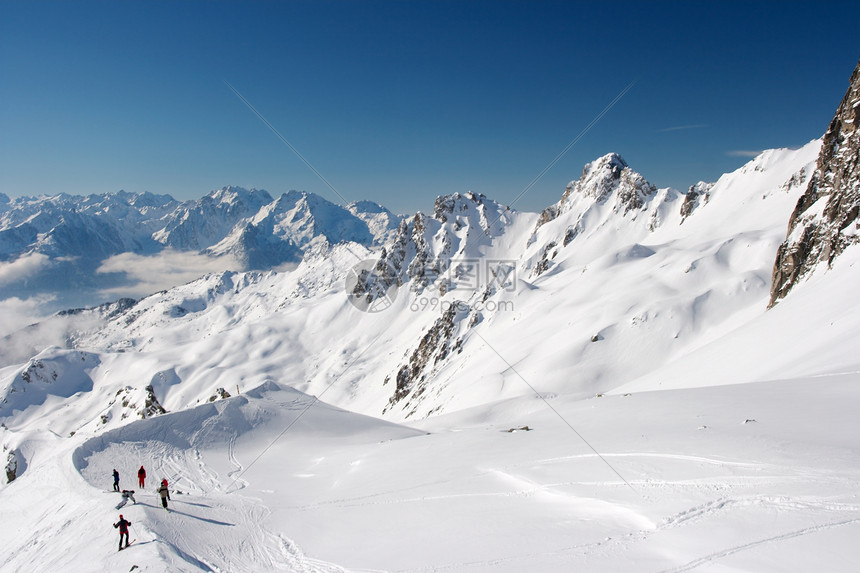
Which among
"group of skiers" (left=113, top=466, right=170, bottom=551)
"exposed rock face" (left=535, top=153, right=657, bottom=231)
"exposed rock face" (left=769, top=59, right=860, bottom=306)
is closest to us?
"group of skiers" (left=113, top=466, right=170, bottom=551)

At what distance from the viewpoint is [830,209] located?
43531 mm

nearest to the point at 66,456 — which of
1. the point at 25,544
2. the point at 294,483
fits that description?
the point at 25,544

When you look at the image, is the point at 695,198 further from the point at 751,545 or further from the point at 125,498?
the point at 125,498

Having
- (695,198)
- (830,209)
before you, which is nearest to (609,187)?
(695,198)

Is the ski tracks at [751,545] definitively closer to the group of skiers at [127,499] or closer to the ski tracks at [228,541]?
the ski tracks at [228,541]

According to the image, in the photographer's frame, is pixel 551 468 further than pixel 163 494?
No

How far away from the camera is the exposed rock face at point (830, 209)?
132ft

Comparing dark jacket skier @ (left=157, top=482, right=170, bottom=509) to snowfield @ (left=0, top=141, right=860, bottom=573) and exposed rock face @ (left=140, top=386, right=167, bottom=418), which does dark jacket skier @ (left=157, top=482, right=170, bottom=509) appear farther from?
exposed rock face @ (left=140, top=386, right=167, bottom=418)

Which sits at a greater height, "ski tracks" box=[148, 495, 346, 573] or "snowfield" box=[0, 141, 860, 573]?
"snowfield" box=[0, 141, 860, 573]

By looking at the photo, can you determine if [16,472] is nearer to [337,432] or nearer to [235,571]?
[337,432]

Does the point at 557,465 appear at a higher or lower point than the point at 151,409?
lower

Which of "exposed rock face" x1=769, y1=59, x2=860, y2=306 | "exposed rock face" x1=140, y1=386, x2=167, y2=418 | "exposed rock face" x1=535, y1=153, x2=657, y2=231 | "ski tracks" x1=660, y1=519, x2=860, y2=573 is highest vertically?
"exposed rock face" x1=535, y1=153, x2=657, y2=231

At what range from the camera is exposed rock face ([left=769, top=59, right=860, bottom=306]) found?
4028 centimetres

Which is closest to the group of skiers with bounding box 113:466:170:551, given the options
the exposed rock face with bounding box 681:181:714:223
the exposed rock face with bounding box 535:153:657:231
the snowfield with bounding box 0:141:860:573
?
the snowfield with bounding box 0:141:860:573
